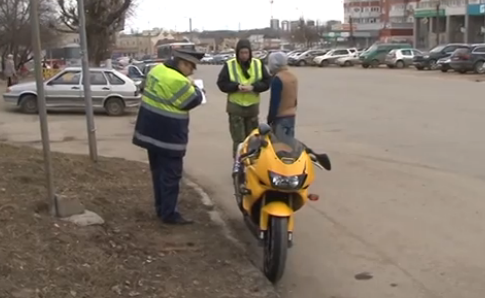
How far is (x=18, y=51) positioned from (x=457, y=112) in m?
41.0

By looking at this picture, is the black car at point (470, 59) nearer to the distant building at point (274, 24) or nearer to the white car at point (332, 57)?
the white car at point (332, 57)

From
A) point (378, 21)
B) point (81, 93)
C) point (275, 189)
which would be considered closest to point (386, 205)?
point (275, 189)

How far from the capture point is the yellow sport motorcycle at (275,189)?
5.66 metres

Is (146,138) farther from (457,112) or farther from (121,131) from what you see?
(457,112)

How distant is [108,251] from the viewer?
19.4ft

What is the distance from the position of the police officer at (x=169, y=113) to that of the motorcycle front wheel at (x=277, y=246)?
144 cm

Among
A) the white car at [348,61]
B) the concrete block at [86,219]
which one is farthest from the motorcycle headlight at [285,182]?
Answer: the white car at [348,61]

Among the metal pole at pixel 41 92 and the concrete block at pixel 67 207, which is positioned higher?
the metal pole at pixel 41 92

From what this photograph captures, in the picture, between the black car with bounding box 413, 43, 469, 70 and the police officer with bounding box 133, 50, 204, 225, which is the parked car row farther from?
the police officer with bounding box 133, 50, 204, 225

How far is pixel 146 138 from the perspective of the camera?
270 inches

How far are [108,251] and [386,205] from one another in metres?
3.72

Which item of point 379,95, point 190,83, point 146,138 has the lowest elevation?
point 379,95

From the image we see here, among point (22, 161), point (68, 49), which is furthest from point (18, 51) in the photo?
point (22, 161)

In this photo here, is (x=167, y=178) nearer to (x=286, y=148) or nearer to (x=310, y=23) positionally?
(x=286, y=148)
